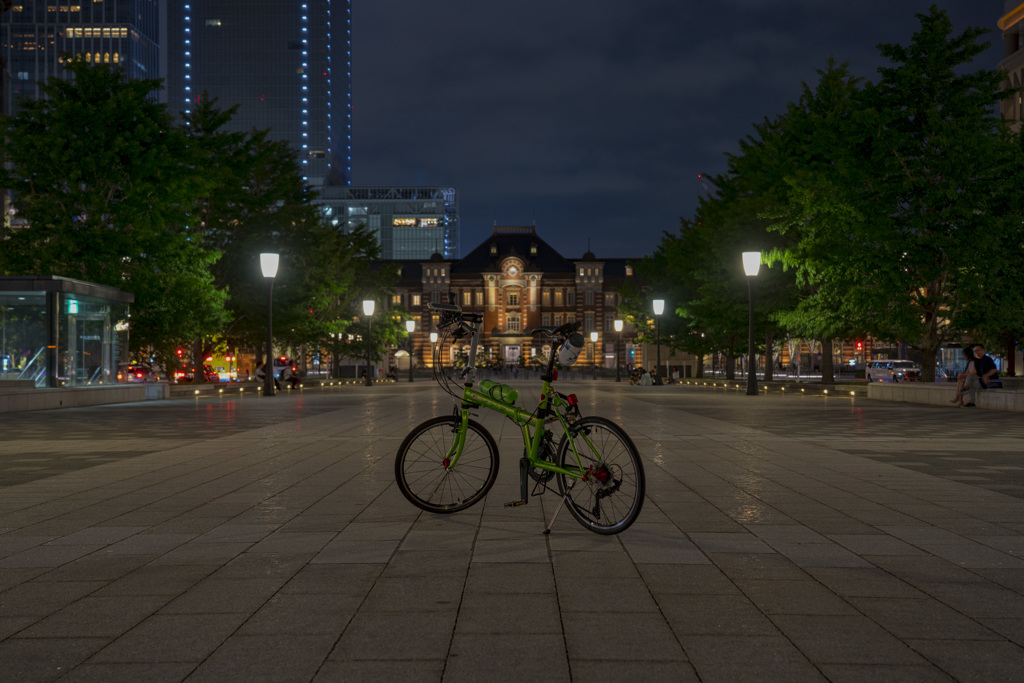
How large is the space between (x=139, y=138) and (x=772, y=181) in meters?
24.0

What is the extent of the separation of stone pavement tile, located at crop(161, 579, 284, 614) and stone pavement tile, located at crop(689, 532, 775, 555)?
2852 millimetres

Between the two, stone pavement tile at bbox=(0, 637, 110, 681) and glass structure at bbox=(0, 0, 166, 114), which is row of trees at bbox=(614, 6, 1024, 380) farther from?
glass structure at bbox=(0, 0, 166, 114)

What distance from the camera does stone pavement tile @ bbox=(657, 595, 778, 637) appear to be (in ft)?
13.5

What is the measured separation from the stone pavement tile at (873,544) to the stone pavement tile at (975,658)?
1.89 meters

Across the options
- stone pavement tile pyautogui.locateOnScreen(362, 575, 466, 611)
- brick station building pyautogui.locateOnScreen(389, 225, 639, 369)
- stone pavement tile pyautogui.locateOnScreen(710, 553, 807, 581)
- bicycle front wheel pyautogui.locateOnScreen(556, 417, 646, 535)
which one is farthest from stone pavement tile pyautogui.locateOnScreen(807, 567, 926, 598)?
brick station building pyautogui.locateOnScreen(389, 225, 639, 369)

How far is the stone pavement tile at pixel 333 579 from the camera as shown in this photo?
4832 millimetres

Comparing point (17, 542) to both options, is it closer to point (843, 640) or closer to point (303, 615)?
point (303, 615)

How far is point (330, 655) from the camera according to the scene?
3746mm

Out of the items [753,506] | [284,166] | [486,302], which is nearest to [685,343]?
[284,166]

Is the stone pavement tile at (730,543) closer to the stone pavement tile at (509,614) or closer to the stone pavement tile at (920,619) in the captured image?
the stone pavement tile at (920,619)

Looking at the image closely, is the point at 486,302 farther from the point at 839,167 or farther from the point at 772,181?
the point at 839,167

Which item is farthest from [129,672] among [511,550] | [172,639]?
[511,550]

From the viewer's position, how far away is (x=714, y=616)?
4.35 meters

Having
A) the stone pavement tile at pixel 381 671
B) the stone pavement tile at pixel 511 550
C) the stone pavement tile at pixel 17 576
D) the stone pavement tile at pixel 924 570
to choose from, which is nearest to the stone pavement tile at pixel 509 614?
the stone pavement tile at pixel 381 671
